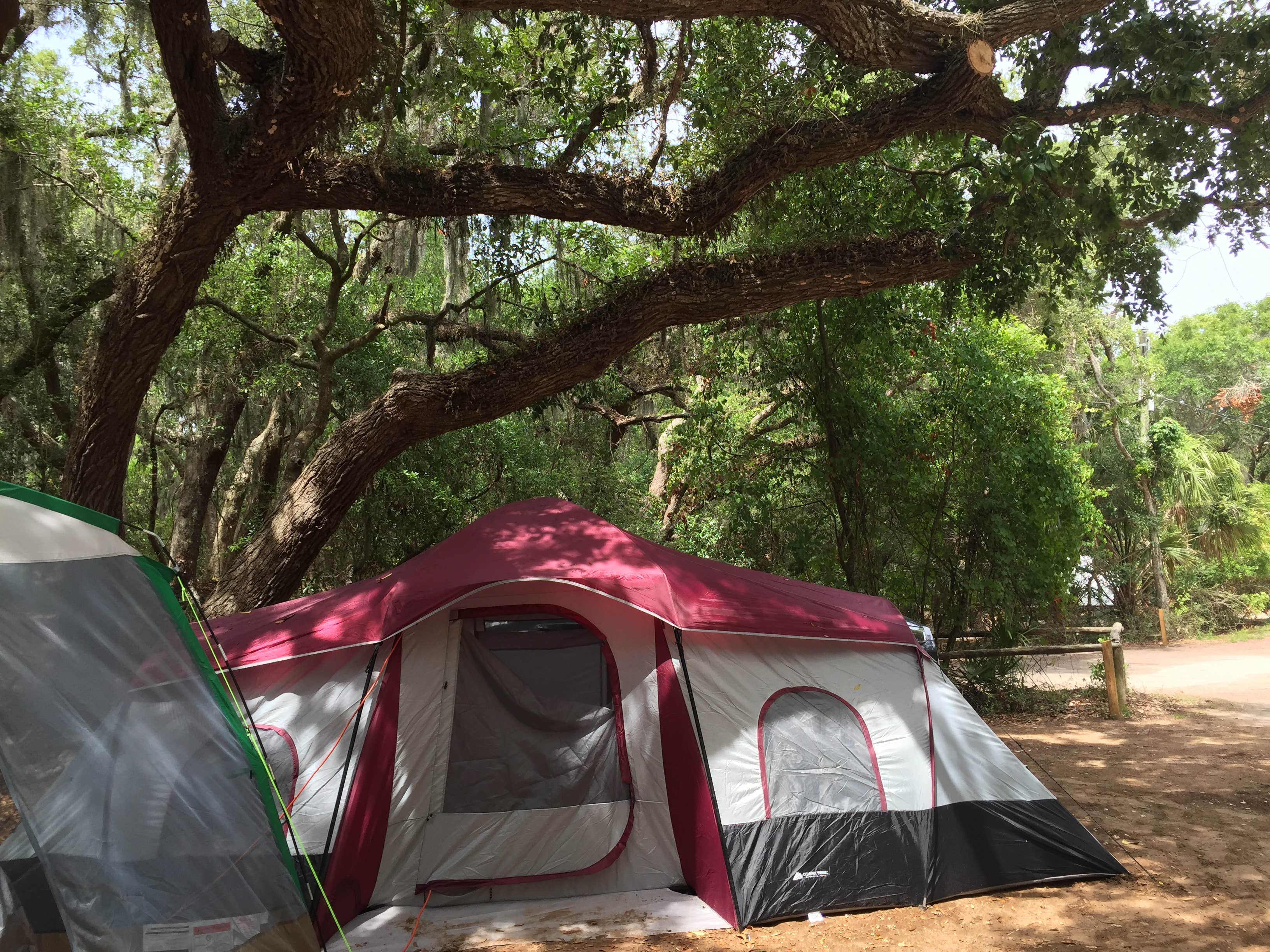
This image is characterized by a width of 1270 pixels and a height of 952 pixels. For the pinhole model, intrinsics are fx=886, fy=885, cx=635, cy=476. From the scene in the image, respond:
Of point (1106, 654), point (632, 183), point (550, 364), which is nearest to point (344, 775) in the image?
point (550, 364)

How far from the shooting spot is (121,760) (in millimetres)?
2719

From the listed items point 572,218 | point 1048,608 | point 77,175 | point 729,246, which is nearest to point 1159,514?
point 1048,608

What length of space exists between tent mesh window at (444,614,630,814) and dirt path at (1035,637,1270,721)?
22.3 feet

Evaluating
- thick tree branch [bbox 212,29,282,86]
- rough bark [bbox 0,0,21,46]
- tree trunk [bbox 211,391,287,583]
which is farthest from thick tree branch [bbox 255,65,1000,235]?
tree trunk [bbox 211,391,287,583]

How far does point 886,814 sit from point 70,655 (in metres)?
3.49

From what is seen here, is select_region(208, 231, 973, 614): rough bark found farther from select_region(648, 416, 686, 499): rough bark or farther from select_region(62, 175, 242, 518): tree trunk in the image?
select_region(648, 416, 686, 499): rough bark

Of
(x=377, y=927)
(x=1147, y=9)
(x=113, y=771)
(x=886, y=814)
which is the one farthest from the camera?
(x=1147, y=9)

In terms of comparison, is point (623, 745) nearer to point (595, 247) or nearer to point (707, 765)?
point (707, 765)

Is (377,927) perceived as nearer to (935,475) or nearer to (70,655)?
(70,655)

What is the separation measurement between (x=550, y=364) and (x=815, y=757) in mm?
3149

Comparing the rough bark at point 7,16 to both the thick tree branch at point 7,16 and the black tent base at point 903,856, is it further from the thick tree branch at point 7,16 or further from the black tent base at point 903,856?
the black tent base at point 903,856

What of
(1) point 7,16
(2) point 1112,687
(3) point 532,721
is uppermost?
(1) point 7,16

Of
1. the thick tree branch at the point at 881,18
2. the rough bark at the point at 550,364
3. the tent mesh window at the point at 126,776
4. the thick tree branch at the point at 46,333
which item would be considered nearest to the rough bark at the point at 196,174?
the thick tree branch at the point at 881,18

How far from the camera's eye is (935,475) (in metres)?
8.95
